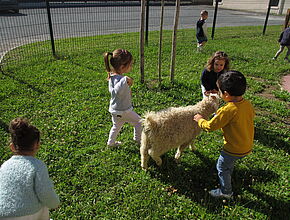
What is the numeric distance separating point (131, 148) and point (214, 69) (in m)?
1.99

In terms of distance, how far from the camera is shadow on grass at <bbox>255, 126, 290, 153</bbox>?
14.5ft

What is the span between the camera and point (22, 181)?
192 centimetres

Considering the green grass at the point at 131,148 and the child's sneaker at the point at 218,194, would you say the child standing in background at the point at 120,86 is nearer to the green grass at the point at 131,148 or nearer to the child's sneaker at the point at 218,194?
the green grass at the point at 131,148

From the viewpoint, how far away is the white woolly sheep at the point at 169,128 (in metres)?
3.34

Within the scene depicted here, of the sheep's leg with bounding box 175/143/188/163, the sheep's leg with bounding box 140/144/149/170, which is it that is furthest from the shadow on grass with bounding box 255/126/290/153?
the sheep's leg with bounding box 140/144/149/170

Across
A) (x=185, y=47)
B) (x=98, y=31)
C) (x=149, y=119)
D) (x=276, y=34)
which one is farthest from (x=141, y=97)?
(x=276, y=34)

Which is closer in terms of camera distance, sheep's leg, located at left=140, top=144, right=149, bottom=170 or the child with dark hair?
the child with dark hair

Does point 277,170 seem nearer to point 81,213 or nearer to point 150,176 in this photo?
point 150,176

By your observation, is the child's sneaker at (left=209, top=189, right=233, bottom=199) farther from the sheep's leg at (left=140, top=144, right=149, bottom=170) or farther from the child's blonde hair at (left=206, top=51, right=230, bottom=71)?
the child's blonde hair at (left=206, top=51, right=230, bottom=71)

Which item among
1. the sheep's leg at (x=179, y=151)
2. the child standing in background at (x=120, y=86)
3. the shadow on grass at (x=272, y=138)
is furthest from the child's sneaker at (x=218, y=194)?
the shadow on grass at (x=272, y=138)

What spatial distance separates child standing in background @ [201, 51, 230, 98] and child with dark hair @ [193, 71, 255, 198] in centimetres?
115

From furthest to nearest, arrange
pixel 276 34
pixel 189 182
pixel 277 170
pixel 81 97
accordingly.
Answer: pixel 276 34, pixel 81 97, pixel 277 170, pixel 189 182

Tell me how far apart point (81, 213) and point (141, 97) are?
3336 millimetres

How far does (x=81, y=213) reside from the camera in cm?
309
